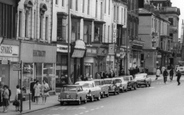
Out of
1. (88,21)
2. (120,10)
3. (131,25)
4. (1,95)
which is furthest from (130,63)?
(1,95)

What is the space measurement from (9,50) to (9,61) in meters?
0.81

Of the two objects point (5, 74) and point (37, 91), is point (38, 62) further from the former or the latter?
point (37, 91)

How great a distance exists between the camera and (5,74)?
136 ft

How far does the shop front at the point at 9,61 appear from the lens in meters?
40.8

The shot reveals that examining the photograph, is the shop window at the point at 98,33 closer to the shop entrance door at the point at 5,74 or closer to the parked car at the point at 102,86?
the parked car at the point at 102,86

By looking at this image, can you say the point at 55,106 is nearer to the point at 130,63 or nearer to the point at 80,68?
the point at 80,68

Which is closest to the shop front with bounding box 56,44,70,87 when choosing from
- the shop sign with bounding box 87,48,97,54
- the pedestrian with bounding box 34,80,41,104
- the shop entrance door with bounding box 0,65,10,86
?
the shop sign with bounding box 87,48,97,54

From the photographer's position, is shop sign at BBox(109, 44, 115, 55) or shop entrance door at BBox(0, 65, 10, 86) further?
shop sign at BBox(109, 44, 115, 55)

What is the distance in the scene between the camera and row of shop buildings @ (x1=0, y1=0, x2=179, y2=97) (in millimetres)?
42719

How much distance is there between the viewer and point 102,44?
231ft

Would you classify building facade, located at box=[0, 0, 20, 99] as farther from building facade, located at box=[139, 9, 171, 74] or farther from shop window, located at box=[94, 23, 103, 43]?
building facade, located at box=[139, 9, 171, 74]

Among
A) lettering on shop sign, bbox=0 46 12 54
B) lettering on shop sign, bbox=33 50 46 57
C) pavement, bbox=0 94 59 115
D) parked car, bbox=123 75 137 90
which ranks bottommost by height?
pavement, bbox=0 94 59 115

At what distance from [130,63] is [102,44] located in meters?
22.9

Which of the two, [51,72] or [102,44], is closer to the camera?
[51,72]
